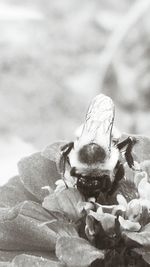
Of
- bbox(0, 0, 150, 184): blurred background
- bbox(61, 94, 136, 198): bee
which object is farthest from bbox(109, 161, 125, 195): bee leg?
bbox(0, 0, 150, 184): blurred background

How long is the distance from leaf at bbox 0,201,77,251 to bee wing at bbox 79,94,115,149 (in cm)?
7

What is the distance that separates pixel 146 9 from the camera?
1214mm

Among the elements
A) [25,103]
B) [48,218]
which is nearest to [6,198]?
[48,218]

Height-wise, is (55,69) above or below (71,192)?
below

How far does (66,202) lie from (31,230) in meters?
0.03

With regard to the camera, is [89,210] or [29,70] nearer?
[89,210]

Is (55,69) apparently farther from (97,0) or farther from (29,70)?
(97,0)

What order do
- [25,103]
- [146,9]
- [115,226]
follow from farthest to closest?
[146,9]
[25,103]
[115,226]

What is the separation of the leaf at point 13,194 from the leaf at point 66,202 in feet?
0.15

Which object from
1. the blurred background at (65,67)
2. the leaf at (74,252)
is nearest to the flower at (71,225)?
the leaf at (74,252)

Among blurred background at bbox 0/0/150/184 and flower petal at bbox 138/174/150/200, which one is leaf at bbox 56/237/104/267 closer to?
flower petal at bbox 138/174/150/200

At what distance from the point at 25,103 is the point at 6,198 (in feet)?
1.96

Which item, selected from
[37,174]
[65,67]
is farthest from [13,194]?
[65,67]

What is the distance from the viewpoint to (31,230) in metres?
0.48
